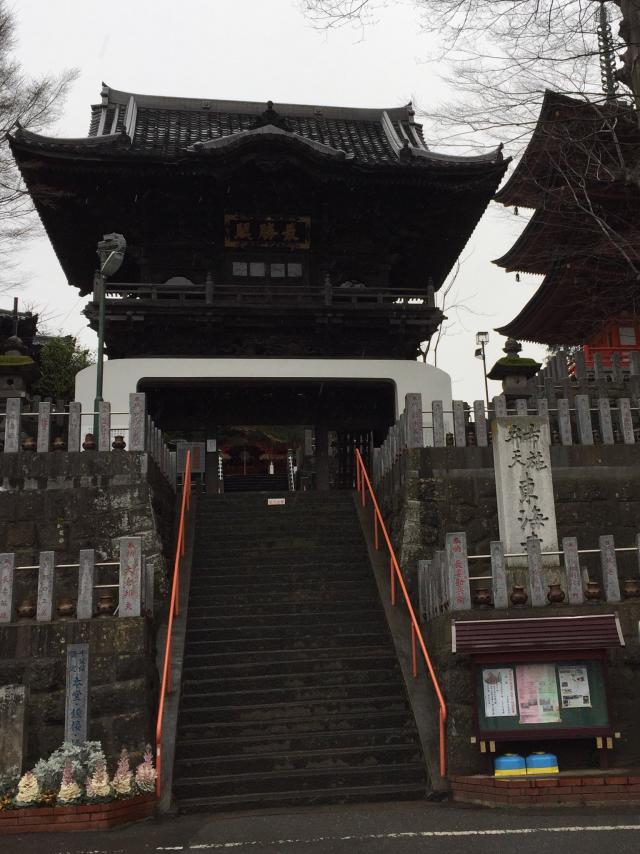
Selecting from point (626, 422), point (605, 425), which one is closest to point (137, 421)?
point (605, 425)

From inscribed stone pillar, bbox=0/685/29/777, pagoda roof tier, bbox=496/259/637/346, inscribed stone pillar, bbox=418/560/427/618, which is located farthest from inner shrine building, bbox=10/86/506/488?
inscribed stone pillar, bbox=0/685/29/777

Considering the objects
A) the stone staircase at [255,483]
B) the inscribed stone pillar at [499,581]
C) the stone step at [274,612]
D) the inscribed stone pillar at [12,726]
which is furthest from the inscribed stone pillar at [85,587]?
the stone staircase at [255,483]

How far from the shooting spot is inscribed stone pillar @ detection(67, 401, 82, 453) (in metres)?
11.1

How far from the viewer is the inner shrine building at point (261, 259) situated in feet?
51.0

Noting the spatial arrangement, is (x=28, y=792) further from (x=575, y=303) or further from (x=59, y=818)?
(x=575, y=303)

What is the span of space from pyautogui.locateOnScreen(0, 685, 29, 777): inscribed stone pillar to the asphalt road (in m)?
0.81

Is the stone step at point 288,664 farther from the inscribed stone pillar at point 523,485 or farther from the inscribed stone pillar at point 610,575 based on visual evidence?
the inscribed stone pillar at point 610,575

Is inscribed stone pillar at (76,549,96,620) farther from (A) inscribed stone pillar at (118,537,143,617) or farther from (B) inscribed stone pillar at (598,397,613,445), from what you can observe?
(B) inscribed stone pillar at (598,397,613,445)

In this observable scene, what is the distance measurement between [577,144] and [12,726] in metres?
10.9

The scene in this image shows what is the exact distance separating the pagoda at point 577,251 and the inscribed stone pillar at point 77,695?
37.5ft

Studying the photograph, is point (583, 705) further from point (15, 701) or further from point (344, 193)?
point (344, 193)

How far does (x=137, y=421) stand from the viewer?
36.2ft

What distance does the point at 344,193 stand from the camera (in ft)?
54.4

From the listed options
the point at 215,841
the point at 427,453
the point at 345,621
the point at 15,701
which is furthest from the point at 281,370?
the point at 215,841
